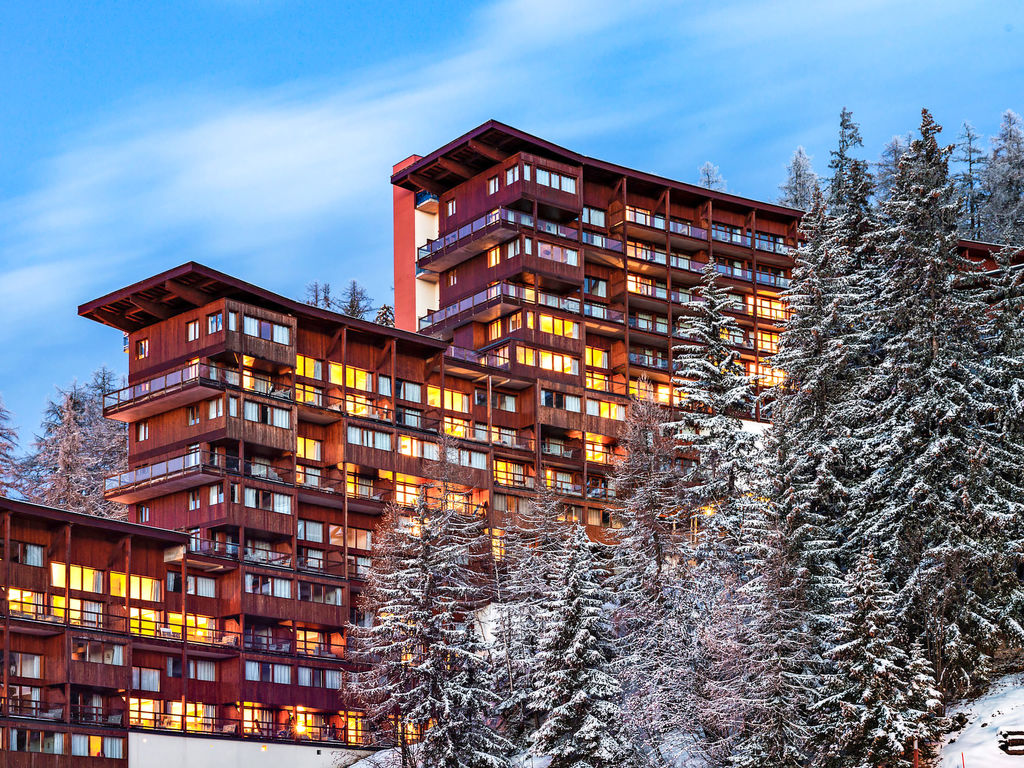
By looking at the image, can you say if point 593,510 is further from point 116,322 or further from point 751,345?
point 116,322

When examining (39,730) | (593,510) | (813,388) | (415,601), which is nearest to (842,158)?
(593,510)

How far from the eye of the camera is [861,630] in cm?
5034

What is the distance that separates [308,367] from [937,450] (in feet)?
148

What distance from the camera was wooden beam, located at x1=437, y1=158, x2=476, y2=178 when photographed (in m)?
105

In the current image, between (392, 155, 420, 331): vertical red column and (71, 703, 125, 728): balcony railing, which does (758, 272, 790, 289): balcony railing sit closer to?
(392, 155, 420, 331): vertical red column

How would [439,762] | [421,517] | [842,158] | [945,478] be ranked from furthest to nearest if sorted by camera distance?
[842,158] < [421,517] < [439,762] < [945,478]

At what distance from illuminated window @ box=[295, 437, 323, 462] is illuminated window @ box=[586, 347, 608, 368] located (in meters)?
24.6

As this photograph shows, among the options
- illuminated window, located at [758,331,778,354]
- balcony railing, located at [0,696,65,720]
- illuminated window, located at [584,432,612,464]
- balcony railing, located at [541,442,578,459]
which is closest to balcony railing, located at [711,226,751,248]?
illuminated window, located at [758,331,778,354]

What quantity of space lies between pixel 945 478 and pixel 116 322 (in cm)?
5473

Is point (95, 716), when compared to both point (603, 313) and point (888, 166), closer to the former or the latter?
point (603, 313)

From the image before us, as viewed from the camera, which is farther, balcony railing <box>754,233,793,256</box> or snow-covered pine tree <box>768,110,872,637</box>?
balcony railing <box>754,233,793,256</box>

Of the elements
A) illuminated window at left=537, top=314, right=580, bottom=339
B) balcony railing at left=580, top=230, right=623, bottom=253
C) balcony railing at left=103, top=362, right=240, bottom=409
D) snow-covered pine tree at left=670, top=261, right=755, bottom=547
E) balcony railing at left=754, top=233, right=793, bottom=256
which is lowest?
snow-covered pine tree at left=670, top=261, right=755, bottom=547

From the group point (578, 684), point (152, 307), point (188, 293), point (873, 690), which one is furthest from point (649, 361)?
point (873, 690)

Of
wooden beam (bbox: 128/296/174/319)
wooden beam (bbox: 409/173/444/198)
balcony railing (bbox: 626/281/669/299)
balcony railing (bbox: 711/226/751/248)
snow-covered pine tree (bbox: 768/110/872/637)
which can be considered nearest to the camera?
snow-covered pine tree (bbox: 768/110/872/637)
